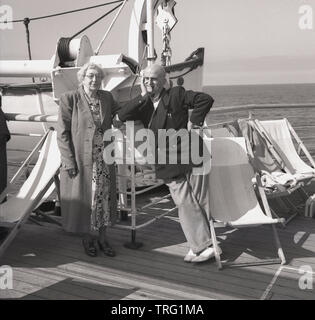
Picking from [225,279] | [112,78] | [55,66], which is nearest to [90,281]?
[225,279]

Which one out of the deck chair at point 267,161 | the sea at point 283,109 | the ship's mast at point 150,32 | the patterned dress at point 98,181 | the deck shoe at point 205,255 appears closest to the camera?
the deck shoe at point 205,255

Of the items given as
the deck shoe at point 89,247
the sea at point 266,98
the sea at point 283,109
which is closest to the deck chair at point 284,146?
the sea at point 283,109

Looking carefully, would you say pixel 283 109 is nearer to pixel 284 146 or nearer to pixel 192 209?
pixel 284 146

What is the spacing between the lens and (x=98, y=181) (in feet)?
11.4

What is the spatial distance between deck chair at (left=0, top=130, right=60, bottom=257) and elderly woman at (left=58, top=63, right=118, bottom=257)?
0.83 feet

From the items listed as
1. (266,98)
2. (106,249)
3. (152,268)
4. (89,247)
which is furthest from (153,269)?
(266,98)

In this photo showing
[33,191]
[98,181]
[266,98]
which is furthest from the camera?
[266,98]

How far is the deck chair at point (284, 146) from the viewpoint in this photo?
4914mm

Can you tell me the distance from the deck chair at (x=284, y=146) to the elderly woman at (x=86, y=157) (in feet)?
6.97

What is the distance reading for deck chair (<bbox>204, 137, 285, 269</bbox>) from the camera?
3.46 metres

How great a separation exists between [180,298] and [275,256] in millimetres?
1084
